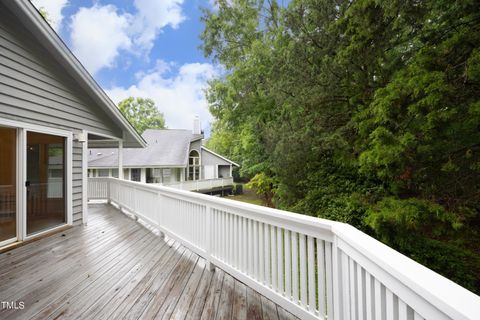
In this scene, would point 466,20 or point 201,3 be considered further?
point 201,3

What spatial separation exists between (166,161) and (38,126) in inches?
464

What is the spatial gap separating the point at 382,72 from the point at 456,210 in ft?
9.51

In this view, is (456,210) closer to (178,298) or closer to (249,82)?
(178,298)

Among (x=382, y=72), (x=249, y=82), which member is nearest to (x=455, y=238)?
(x=382, y=72)

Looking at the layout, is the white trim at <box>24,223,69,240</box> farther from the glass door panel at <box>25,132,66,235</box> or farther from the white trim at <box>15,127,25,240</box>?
the white trim at <box>15,127,25,240</box>

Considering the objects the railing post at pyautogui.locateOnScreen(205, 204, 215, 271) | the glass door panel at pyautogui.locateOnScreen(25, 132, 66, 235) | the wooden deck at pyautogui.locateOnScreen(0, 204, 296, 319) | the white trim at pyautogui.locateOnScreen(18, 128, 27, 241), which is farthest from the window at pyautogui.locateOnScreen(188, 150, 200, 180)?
the railing post at pyautogui.locateOnScreen(205, 204, 215, 271)

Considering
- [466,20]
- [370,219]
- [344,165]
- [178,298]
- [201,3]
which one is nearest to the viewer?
[178,298]

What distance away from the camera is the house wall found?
146 inches

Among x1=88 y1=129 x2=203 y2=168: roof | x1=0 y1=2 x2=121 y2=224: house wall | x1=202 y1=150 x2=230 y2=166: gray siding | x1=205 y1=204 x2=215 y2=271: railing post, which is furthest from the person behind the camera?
x1=202 y1=150 x2=230 y2=166: gray siding

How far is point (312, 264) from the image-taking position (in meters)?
1.80

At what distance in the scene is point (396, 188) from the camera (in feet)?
15.3

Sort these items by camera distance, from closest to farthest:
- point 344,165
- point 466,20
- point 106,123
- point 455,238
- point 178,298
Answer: point 178,298 < point 466,20 < point 455,238 < point 344,165 < point 106,123

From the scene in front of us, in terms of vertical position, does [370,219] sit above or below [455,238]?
above

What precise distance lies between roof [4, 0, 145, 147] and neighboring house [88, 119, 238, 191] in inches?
348
